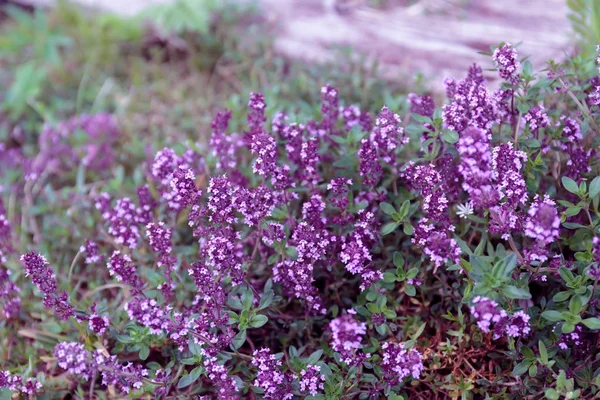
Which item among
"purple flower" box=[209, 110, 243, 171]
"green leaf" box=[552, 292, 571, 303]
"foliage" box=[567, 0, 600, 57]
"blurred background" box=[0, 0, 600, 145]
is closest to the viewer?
"green leaf" box=[552, 292, 571, 303]

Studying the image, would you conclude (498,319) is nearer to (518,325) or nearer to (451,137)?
(518,325)

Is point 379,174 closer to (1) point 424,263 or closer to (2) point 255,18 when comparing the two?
(1) point 424,263

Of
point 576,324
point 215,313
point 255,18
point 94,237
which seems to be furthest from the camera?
point 255,18

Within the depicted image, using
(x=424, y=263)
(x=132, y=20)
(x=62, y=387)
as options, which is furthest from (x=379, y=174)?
(x=132, y=20)

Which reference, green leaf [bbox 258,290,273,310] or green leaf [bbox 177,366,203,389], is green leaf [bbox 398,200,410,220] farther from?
green leaf [bbox 177,366,203,389]

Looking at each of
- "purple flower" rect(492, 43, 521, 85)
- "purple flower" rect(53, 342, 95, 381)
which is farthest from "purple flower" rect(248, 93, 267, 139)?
"purple flower" rect(53, 342, 95, 381)

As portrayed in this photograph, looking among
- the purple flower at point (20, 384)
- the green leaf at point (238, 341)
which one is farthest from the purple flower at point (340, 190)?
the purple flower at point (20, 384)

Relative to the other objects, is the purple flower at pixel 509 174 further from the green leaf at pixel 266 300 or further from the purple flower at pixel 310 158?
the green leaf at pixel 266 300
